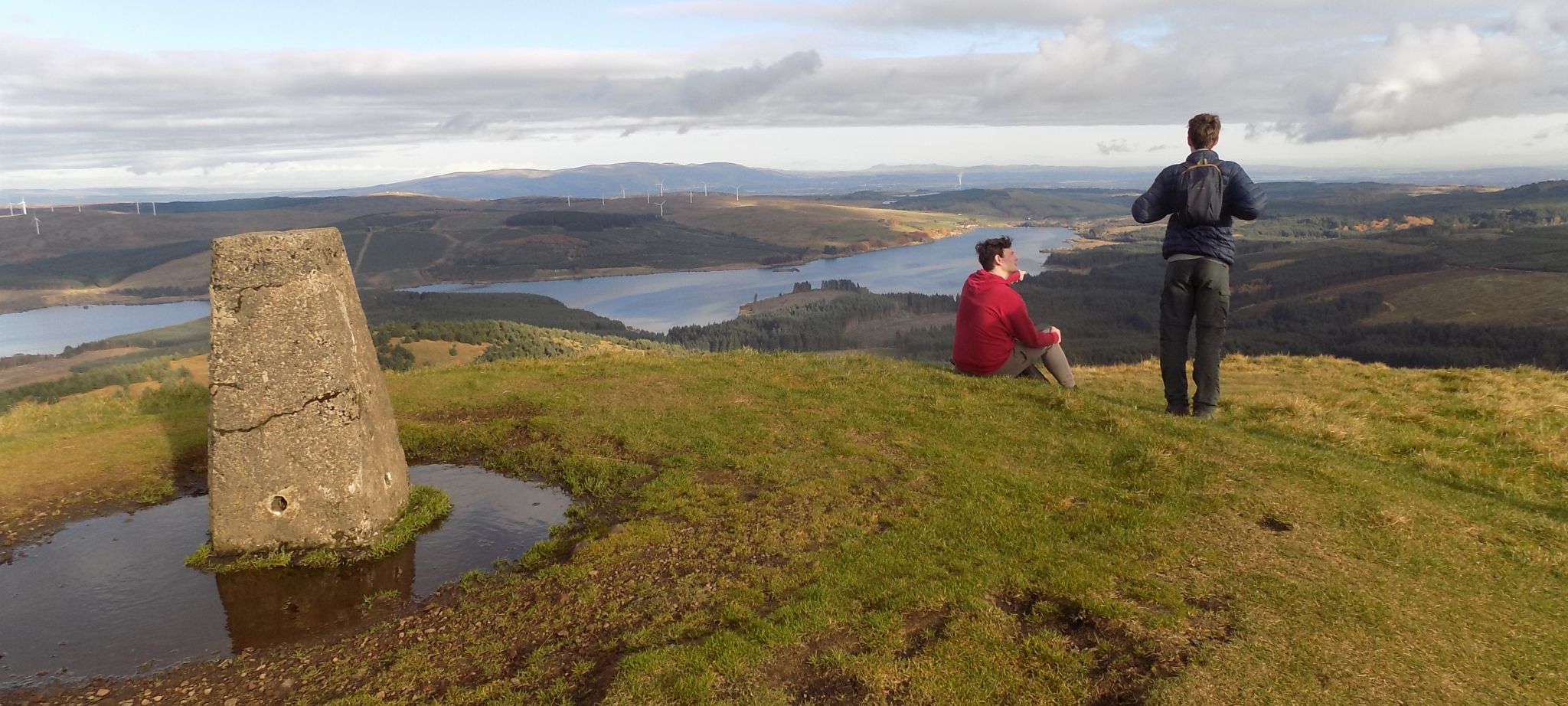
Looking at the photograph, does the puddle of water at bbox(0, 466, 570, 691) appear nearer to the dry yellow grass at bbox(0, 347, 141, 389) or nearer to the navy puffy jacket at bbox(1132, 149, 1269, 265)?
the navy puffy jacket at bbox(1132, 149, 1269, 265)

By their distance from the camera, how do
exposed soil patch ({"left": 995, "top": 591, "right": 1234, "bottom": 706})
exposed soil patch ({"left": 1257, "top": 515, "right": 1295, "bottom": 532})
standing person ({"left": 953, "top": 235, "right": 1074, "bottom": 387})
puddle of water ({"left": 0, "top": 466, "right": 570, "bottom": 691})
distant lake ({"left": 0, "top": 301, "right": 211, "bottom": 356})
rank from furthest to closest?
distant lake ({"left": 0, "top": 301, "right": 211, "bottom": 356}) → standing person ({"left": 953, "top": 235, "right": 1074, "bottom": 387}) → exposed soil patch ({"left": 1257, "top": 515, "right": 1295, "bottom": 532}) → puddle of water ({"left": 0, "top": 466, "right": 570, "bottom": 691}) → exposed soil patch ({"left": 995, "top": 591, "right": 1234, "bottom": 706})

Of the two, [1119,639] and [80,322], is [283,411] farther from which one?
[80,322]

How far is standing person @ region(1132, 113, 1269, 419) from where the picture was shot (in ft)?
33.4

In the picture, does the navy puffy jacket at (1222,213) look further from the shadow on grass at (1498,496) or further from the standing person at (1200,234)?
the shadow on grass at (1498,496)

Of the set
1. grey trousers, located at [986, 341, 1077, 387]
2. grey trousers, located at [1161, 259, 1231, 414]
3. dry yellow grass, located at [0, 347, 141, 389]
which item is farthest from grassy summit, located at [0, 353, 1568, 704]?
dry yellow grass, located at [0, 347, 141, 389]

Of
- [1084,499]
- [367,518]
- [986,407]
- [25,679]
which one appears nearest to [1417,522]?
[1084,499]

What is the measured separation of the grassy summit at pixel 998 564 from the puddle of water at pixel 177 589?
1.66 feet

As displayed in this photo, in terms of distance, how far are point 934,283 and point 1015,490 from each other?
191 metres

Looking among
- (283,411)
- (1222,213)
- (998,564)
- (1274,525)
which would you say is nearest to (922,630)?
(998,564)

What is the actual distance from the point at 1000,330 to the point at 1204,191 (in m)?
3.66

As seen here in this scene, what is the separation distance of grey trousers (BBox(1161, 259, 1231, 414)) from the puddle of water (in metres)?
8.74

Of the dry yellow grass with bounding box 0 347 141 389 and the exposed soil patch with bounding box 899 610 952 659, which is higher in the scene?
the exposed soil patch with bounding box 899 610 952 659

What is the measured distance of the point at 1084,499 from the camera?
867 centimetres

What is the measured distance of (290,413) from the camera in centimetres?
887
